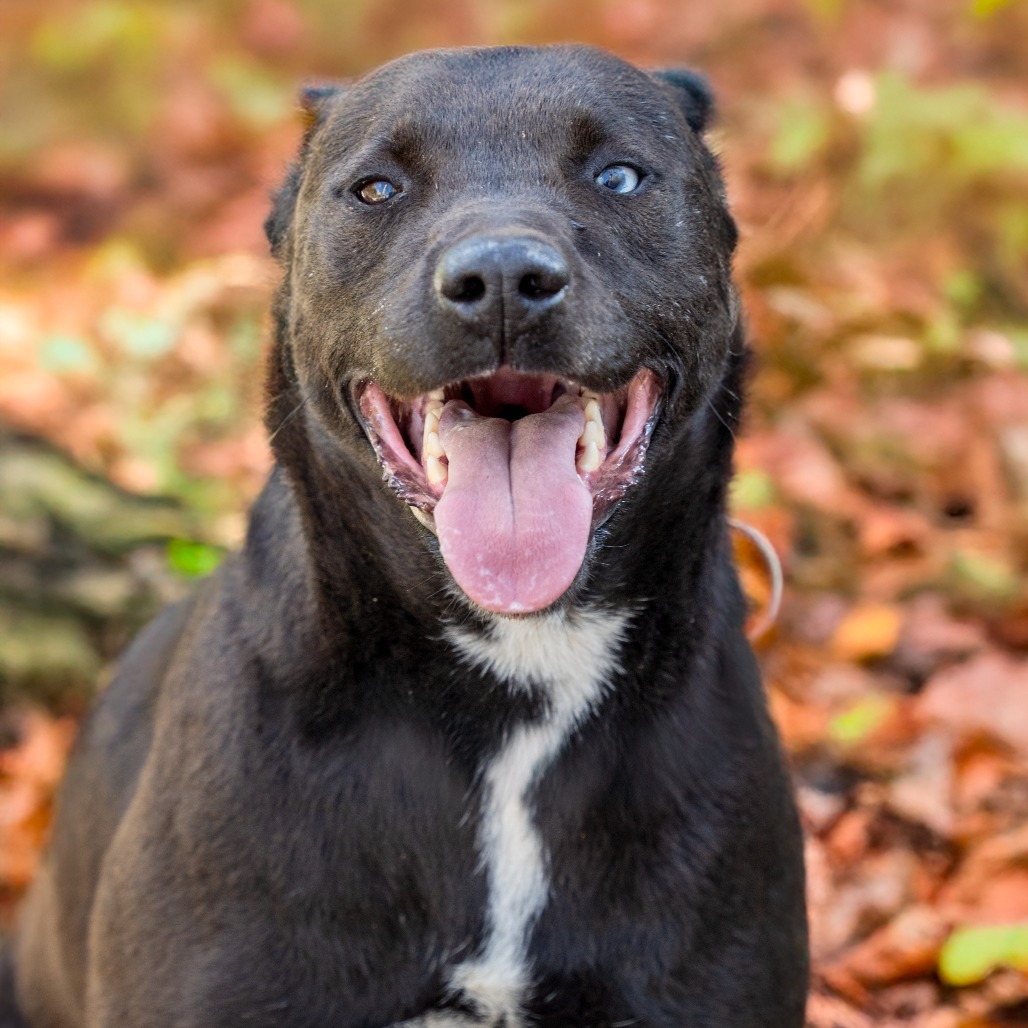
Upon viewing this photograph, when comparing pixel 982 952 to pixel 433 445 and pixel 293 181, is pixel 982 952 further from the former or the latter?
pixel 293 181

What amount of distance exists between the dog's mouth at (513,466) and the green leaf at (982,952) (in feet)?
5.39

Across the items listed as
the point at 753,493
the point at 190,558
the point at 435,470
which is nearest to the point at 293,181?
the point at 435,470

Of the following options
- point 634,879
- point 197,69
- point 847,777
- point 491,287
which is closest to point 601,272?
point 491,287

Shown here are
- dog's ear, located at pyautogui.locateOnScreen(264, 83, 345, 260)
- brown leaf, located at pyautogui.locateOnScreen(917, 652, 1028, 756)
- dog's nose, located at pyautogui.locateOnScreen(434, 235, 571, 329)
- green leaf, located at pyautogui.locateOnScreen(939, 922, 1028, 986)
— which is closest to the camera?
dog's nose, located at pyautogui.locateOnScreen(434, 235, 571, 329)

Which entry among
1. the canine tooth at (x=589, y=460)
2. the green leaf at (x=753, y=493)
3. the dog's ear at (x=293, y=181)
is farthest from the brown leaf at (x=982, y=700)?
the dog's ear at (x=293, y=181)

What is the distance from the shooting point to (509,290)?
2322 millimetres

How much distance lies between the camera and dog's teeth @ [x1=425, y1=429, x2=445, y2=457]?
2.59m

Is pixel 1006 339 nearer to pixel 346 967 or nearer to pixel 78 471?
pixel 78 471

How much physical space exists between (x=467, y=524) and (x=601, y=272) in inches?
19.2

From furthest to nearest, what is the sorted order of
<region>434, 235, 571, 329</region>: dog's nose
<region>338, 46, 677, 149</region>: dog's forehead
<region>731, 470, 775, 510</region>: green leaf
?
<region>731, 470, 775, 510</region>: green leaf
<region>338, 46, 677, 149</region>: dog's forehead
<region>434, 235, 571, 329</region>: dog's nose

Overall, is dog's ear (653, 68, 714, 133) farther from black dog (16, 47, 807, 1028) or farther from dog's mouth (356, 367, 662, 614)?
dog's mouth (356, 367, 662, 614)

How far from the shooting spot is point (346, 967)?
257cm

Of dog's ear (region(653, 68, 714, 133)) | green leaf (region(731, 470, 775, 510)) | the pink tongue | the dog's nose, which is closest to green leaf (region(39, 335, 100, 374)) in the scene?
green leaf (region(731, 470, 775, 510))

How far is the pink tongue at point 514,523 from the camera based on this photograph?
2482 mm
